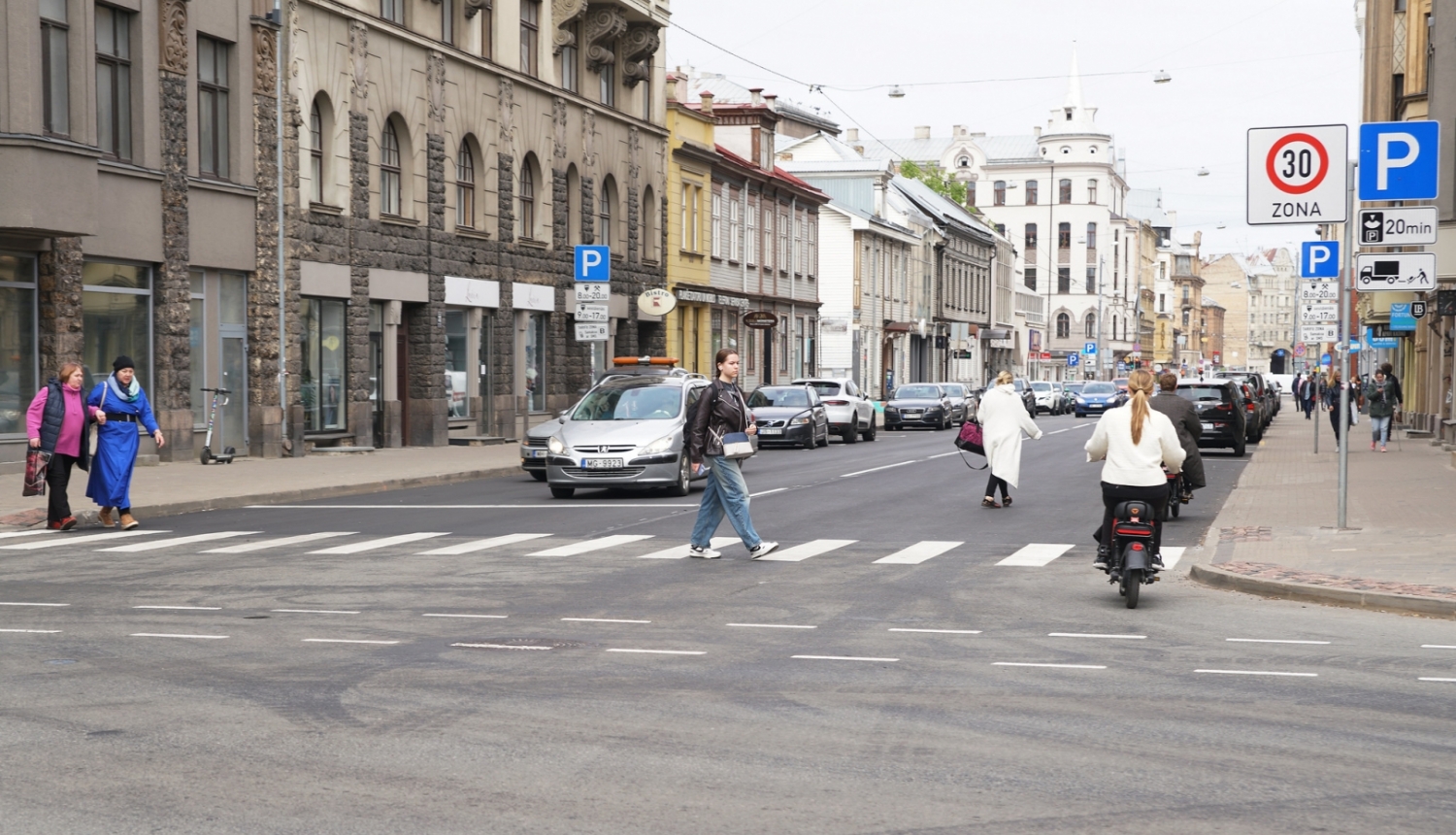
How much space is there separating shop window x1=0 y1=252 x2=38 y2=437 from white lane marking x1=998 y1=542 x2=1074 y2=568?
14.8 m

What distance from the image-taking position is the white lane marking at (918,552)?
15.0 meters

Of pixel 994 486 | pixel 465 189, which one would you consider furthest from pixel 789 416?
pixel 994 486

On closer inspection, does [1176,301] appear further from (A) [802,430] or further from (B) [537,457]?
(B) [537,457]

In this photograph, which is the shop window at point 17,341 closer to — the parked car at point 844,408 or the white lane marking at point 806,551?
the white lane marking at point 806,551

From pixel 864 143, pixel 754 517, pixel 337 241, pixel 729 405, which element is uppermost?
pixel 864 143

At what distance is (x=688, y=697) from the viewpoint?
8258mm

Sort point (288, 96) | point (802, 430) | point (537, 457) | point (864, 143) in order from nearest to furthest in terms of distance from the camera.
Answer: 1. point (537, 457)
2. point (288, 96)
3. point (802, 430)
4. point (864, 143)

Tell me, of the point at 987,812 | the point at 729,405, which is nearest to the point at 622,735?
the point at 987,812

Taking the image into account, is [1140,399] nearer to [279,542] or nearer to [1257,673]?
[1257,673]

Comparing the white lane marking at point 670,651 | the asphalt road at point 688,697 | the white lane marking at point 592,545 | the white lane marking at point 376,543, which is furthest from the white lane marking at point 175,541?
the white lane marking at point 670,651

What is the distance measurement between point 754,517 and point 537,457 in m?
7.12

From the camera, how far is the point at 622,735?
24.0ft

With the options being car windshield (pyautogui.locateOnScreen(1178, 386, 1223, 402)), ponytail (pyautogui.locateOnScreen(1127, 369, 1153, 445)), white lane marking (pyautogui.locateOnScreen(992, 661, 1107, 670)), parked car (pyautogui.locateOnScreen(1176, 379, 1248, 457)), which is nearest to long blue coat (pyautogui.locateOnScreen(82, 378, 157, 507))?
ponytail (pyautogui.locateOnScreen(1127, 369, 1153, 445))

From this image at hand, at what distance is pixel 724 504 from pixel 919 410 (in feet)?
130
